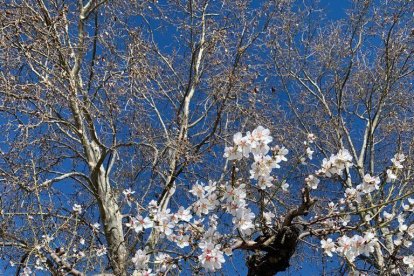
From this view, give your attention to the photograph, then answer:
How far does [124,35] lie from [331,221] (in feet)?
16.3

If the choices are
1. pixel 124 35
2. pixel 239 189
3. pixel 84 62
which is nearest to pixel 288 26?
pixel 124 35

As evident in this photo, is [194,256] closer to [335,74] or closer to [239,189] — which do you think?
[239,189]

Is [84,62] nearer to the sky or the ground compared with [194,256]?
nearer to the sky

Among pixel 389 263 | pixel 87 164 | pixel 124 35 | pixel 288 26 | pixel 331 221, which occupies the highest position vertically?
pixel 288 26

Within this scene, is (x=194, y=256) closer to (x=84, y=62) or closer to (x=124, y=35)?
(x=84, y=62)

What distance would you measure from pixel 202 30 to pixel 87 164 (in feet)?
10.9

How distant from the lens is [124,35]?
800cm

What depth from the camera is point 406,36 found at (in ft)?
32.0

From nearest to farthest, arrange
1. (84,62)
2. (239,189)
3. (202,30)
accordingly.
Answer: (239,189)
(84,62)
(202,30)

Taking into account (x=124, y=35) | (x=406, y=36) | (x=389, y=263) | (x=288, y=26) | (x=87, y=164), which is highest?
(x=288, y=26)

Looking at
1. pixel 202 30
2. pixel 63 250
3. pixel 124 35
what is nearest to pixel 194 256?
pixel 63 250

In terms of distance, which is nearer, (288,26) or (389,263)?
(389,263)

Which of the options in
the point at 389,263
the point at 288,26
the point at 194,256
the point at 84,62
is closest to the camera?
the point at 194,256

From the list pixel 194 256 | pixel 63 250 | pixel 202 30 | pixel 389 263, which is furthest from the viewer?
pixel 202 30
